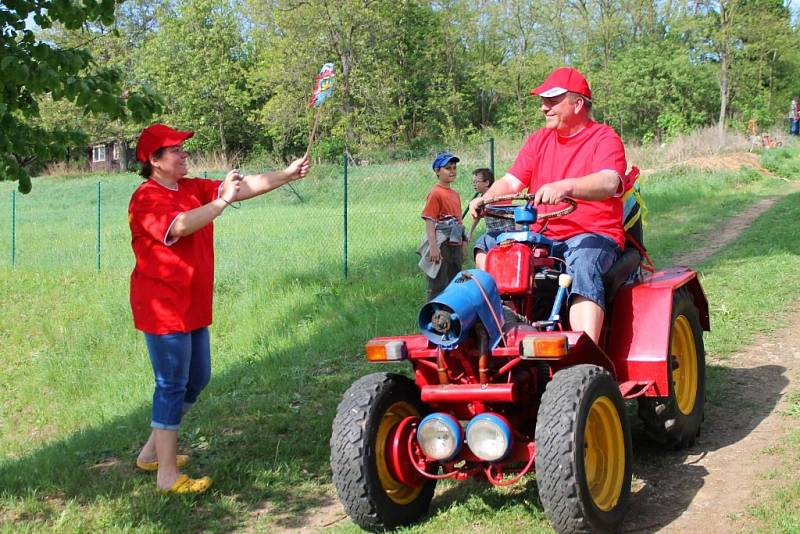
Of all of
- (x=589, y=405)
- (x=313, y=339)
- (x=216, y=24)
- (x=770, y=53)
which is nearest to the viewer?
(x=589, y=405)

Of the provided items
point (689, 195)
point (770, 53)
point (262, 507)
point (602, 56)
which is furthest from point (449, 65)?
point (262, 507)

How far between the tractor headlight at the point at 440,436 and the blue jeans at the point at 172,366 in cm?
152

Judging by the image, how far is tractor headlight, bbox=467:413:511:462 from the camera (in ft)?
12.5

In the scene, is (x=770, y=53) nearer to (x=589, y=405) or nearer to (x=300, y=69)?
(x=300, y=69)

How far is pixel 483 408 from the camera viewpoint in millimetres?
4070

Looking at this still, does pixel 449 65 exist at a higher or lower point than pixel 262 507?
higher

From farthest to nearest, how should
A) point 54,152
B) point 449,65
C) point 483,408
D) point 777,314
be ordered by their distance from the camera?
point 449,65 < point 777,314 < point 54,152 < point 483,408

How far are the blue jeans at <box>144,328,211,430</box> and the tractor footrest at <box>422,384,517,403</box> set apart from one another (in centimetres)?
148

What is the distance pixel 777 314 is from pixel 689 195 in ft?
41.7

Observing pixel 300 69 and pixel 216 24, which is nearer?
pixel 300 69

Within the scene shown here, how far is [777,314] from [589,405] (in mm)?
4965

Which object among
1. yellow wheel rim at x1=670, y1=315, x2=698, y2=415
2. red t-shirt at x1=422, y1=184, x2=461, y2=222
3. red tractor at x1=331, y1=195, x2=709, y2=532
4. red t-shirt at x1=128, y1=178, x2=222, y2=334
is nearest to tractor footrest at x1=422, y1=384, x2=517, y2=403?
red tractor at x1=331, y1=195, x2=709, y2=532

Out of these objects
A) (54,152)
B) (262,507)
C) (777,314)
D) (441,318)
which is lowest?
(262,507)

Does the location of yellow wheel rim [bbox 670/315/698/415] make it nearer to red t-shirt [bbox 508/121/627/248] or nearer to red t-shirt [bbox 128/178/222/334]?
red t-shirt [bbox 508/121/627/248]
